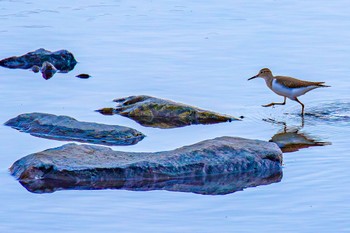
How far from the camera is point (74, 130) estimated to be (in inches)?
449

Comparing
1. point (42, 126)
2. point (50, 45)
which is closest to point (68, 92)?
point (42, 126)

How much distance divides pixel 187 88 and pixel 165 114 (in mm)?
1449

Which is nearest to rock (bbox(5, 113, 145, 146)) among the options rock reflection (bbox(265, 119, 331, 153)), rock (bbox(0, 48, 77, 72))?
rock reflection (bbox(265, 119, 331, 153))

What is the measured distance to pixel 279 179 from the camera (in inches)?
395

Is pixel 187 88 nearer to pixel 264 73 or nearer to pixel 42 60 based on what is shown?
pixel 264 73

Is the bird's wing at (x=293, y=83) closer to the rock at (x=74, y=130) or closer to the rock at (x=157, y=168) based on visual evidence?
the rock at (x=74, y=130)

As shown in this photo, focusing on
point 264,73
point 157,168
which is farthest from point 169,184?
point 264,73

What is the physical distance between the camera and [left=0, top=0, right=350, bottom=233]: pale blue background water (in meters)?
8.88

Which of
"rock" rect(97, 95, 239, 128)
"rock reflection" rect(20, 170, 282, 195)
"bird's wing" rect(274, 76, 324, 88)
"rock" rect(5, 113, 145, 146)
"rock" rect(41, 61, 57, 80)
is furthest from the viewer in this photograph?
"rock" rect(41, 61, 57, 80)

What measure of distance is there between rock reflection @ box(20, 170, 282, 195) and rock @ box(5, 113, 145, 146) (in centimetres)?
151

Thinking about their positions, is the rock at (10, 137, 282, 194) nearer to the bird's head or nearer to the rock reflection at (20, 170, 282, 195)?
the rock reflection at (20, 170, 282, 195)

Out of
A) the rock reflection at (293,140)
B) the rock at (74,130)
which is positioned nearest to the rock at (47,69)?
the rock at (74,130)

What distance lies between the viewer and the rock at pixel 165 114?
485 inches

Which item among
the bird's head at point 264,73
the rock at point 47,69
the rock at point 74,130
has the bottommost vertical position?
the rock at point 47,69
